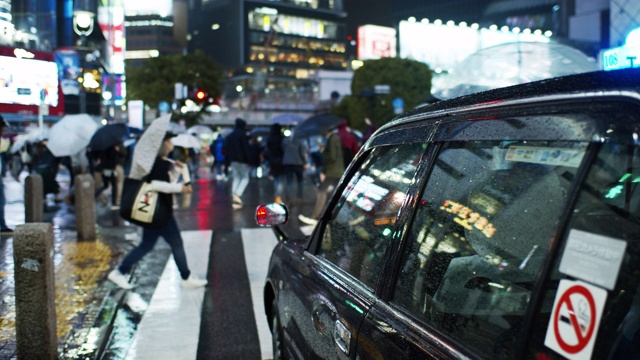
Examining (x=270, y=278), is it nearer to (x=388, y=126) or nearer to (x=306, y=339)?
(x=306, y=339)

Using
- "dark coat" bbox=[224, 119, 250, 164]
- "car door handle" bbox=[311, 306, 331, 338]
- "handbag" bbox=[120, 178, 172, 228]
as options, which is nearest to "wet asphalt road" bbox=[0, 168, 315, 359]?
"handbag" bbox=[120, 178, 172, 228]

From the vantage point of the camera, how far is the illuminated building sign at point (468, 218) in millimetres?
2090

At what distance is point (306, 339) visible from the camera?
9.54 feet

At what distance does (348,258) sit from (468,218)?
0.81 meters

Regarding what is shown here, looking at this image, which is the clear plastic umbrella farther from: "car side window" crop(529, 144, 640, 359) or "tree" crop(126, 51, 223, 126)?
"tree" crop(126, 51, 223, 126)

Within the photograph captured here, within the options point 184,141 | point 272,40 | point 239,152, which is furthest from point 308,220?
point 272,40

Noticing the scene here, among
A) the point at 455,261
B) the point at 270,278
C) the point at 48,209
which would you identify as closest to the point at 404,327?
the point at 455,261

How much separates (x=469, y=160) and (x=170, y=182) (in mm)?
5177

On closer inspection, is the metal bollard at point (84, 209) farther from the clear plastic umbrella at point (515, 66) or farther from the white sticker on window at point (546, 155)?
the white sticker on window at point (546, 155)

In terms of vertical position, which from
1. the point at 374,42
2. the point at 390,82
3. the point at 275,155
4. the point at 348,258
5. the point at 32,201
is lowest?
the point at 32,201

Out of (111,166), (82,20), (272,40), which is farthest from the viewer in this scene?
(272,40)

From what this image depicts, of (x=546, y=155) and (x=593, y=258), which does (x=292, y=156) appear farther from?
(x=593, y=258)

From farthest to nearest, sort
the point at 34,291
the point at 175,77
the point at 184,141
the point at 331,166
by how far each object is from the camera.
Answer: the point at 175,77, the point at 184,141, the point at 331,166, the point at 34,291

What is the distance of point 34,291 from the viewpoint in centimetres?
446
